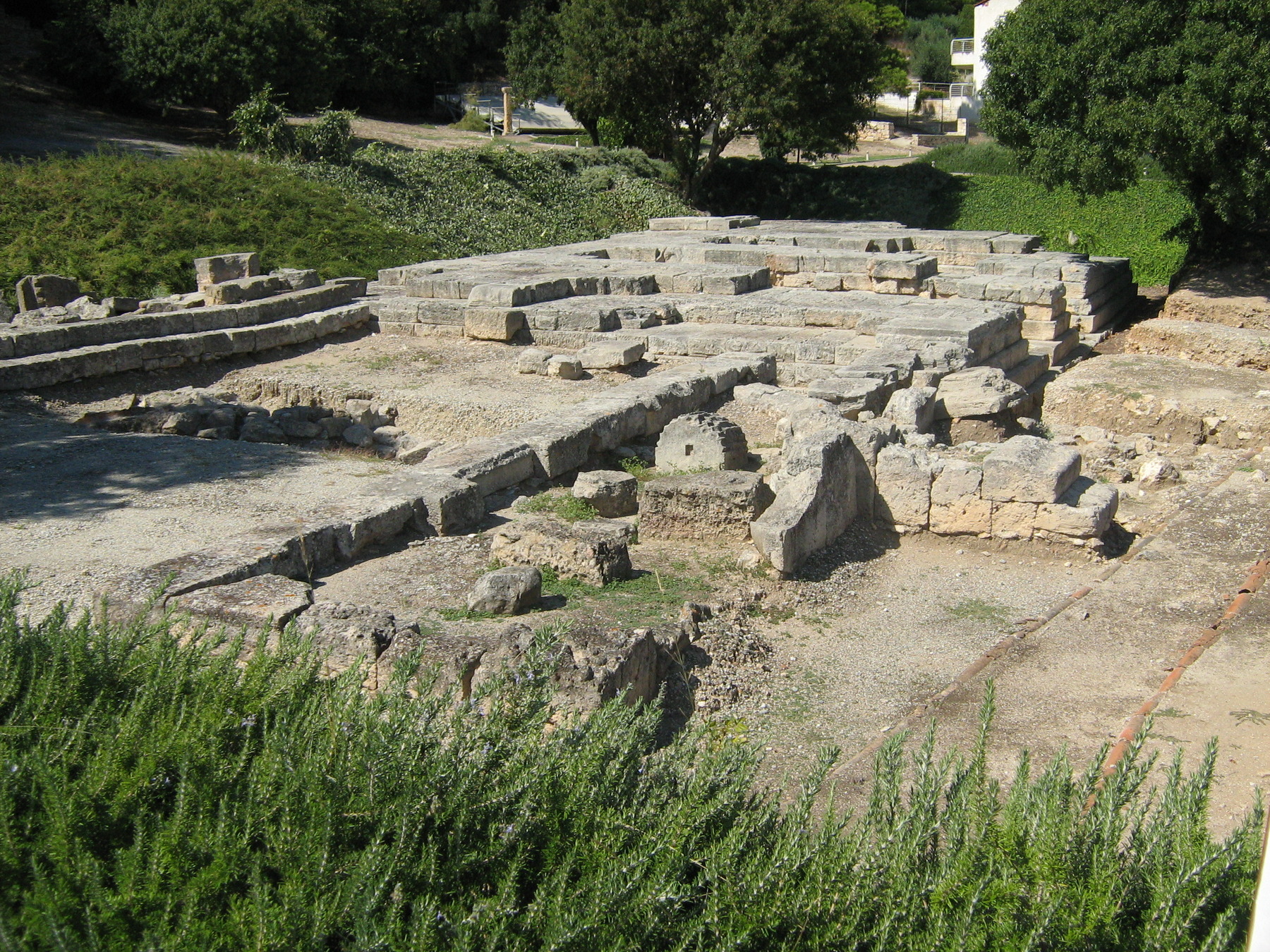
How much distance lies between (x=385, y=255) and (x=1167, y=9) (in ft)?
41.5

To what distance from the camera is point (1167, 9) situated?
15.3 m

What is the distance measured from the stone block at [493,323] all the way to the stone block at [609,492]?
5340 millimetres

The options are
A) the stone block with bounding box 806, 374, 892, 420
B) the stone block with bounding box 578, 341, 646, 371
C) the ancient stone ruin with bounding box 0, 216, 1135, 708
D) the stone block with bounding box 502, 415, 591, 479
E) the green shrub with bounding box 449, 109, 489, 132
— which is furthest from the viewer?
the green shrub with bounding box 449, 109, 489, 132

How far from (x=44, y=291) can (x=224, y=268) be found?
234 cm

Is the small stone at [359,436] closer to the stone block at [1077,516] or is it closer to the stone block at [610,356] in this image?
the stone block at [610,356]

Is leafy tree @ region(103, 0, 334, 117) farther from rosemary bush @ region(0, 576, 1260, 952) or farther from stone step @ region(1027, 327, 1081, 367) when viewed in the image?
rosemary bush @ region(0, 576, 1260, 952)

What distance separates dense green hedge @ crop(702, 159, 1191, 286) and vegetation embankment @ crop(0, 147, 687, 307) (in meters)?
6.48

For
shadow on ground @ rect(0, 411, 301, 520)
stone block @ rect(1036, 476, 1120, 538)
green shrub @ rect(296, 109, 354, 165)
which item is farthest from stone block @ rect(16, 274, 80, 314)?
stone block @ rect(1036, 476, 1120, 538)

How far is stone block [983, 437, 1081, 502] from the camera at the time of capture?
807cm

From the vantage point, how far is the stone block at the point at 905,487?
8445 mm

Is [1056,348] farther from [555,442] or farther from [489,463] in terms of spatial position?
[489,463]

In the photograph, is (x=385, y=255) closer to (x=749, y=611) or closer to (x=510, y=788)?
(x=749, y=611)

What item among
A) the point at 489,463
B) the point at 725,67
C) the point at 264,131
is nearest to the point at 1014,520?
the point at 489,463

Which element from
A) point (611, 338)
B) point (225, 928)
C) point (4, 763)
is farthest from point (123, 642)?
point (611, 338)
